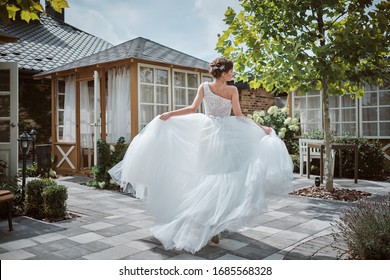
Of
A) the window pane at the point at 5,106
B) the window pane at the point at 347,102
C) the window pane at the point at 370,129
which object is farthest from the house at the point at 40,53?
the window pane at the point at 370,129

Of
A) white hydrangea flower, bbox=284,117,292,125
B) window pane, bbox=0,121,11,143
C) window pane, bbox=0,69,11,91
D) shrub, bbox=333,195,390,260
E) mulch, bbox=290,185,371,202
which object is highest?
window pane, bbox=0,69,11,91

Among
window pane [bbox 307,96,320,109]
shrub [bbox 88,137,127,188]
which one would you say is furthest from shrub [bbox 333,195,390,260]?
window pane [bbox 307,96,320,109]

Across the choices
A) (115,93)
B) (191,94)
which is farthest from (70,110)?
(191,94)

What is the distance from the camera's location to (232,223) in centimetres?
319

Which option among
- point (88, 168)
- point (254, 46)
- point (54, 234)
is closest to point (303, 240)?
point (54, 234)

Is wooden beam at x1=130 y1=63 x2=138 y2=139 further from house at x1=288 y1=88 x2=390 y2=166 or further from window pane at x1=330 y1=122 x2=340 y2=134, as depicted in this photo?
window pane at x1=330 y1=122 x2=340 y2=134

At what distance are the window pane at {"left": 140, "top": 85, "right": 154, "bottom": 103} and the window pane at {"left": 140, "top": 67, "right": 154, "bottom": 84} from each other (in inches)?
5.0

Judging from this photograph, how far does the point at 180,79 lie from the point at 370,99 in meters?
5.04

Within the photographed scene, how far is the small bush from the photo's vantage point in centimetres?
472

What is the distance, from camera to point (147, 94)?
809cm

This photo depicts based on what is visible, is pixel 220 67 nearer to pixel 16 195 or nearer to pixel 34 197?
pixel 34 197

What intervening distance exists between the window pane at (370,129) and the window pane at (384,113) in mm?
239

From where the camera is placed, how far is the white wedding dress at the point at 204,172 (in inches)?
129
